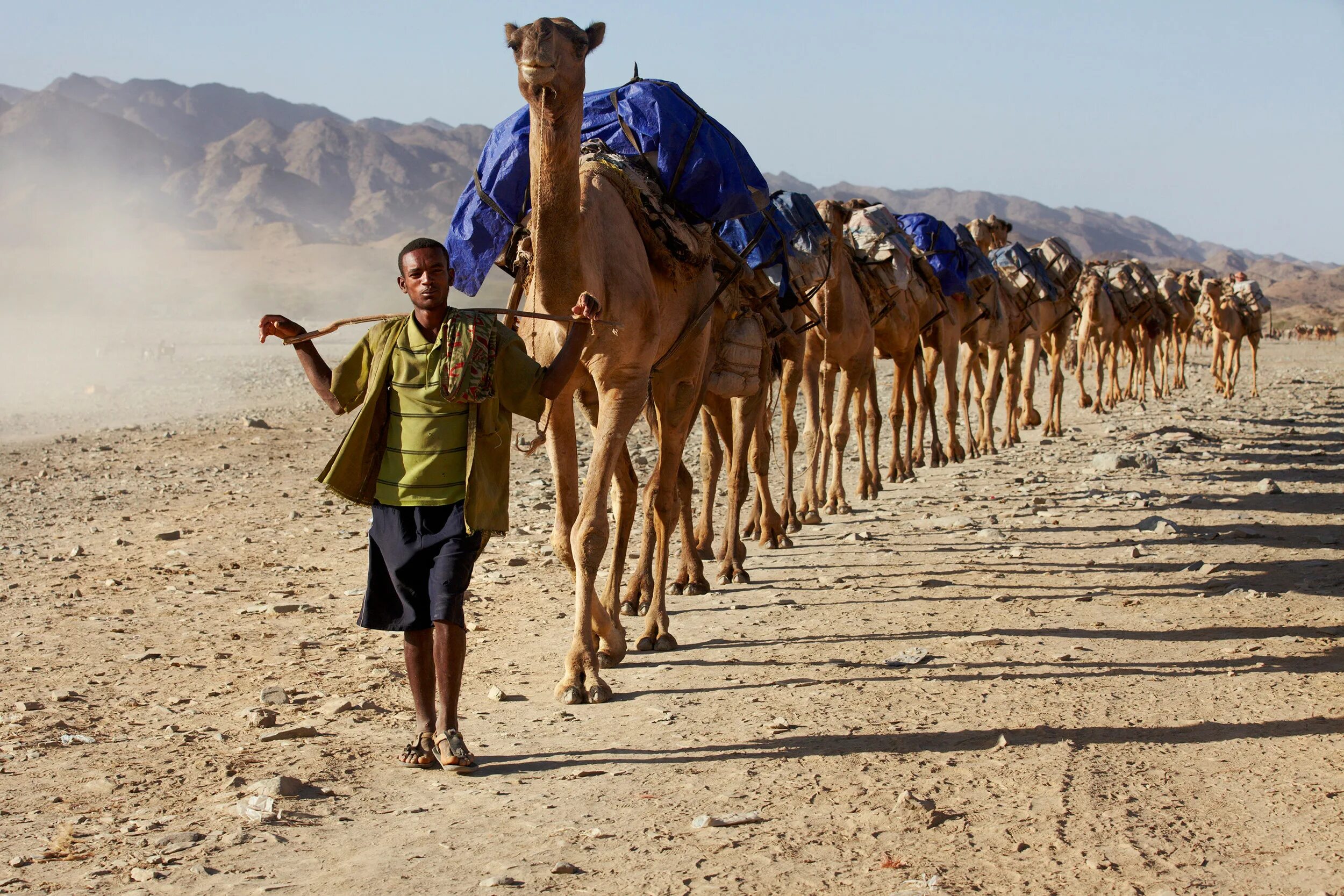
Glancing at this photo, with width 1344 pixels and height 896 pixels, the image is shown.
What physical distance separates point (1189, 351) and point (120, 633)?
201 feet

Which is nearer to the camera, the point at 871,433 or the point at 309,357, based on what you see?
the point at 309,357

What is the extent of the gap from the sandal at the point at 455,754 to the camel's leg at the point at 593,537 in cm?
106

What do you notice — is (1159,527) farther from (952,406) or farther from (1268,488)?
(952,406)

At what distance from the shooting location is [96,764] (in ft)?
17.5

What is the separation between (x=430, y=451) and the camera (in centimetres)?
521

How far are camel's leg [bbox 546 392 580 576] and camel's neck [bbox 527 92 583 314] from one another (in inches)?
29.4

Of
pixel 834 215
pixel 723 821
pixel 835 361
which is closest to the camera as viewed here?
pixel 723 821

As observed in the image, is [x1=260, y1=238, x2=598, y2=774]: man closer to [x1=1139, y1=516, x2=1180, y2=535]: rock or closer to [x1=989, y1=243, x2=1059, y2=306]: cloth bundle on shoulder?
[x1=1139, y1=516, x2=1180, y2=535]: rock

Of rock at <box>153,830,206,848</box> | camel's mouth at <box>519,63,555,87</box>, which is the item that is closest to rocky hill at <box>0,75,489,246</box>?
camel's mouth at <box>519,63,555,87</box>

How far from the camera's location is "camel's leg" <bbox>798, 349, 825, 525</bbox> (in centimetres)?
1266

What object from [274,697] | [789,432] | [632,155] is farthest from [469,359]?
[789,432]

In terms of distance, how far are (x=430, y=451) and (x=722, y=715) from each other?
1.89 m

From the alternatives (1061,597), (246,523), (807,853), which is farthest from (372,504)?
→ (246,523)

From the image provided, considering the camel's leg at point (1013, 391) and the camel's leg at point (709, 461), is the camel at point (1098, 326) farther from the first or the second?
the camel's leg at point (709, 461)
